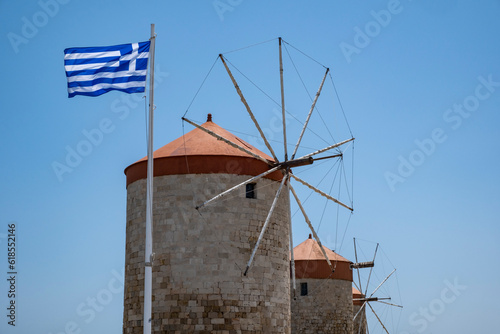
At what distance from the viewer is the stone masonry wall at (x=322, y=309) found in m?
35.1

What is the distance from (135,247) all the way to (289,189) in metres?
5.60

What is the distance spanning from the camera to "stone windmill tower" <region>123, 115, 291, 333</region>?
2062cm

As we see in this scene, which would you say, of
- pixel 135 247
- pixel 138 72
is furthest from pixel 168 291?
pixel 138 72

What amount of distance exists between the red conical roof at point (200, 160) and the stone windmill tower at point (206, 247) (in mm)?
32

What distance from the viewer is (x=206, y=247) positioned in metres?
21.0

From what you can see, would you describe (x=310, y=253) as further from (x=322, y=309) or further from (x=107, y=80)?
(x=107, y=80)

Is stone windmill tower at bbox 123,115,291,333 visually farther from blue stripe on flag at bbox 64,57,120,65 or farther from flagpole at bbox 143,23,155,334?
blue stripe on flag at bbox 64,57,120,65

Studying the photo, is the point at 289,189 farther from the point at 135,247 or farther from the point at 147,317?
the point at 147,317

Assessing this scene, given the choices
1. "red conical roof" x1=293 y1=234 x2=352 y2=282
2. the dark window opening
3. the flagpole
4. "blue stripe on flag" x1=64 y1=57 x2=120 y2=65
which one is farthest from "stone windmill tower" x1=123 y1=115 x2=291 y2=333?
"red conical roof" x1=293 y1=234 x2=352 y2=282

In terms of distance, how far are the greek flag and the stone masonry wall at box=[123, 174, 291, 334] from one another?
6645 millimetres

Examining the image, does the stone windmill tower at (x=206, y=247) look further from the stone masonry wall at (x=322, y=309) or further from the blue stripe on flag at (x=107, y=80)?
the stone masonry wall at (x=322, y=309)

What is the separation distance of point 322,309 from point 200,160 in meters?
16.6

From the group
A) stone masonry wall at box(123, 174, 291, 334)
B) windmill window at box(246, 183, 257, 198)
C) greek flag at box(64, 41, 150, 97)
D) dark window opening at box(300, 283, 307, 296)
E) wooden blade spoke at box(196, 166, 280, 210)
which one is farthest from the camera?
dark window opening at box(300, 283, 307, 296)

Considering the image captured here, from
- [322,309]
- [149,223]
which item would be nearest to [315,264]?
[322,309]
